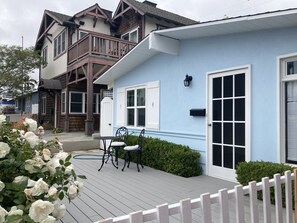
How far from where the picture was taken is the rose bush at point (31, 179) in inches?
53.4

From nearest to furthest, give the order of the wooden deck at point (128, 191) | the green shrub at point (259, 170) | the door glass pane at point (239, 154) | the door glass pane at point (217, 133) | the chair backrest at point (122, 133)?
the wooden deck at point (128, 191), the green shrub at point (259, 170), the door glass pane at point (239, 154), the door glass pane at point (217, 133), the chair backrest at point (122, 133)

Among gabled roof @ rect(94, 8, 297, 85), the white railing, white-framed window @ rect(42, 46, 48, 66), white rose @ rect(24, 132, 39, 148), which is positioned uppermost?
white-framed window @ rect(42, 46, 48, 66)

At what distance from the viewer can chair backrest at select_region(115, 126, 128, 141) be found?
759 cm

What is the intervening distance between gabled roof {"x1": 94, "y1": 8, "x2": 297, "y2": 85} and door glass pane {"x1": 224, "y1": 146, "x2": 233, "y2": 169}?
2.23 m

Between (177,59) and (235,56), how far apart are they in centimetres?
170

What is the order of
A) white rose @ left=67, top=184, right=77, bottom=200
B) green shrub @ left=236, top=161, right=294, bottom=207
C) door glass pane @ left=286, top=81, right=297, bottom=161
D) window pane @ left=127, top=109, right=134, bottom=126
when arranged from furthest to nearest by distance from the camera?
window pane @ left=127, top=109, right=134, bottom=126 < door glass pane @ left=286, top=81, right=297, bottom=161 < green shrub @ left=236, top=161, right=294, bottom=207 < white rose @ left=67, top=184, right=77, bottom=200

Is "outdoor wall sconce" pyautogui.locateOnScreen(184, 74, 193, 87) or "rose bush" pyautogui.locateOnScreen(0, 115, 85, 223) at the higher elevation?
"outdoor wall sconce" pyautogui.locateOnScreen(184, 74, 193, 87)

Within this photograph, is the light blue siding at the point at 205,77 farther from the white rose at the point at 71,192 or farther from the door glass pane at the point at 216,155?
the white rose at the point at 71,192

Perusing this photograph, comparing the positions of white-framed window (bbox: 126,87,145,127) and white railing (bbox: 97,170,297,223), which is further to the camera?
white-framed window (bbox: 126,87,145,127)

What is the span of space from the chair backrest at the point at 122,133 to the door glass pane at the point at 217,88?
3139mm

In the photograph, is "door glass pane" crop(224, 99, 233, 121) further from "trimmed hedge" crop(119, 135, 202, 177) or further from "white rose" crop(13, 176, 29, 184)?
A: "white rose" crop(13, 176, 29, 184)

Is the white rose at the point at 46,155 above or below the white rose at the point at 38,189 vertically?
above

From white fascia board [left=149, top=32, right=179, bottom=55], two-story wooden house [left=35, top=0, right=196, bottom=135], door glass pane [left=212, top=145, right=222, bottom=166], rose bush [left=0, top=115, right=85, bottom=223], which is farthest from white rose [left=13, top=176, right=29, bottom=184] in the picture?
two-story wooden house [left=35, top=0, right=196, bottom=135]

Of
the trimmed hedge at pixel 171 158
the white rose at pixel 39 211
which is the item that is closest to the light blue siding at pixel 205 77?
the trimmed hedge at pixel 171 158
